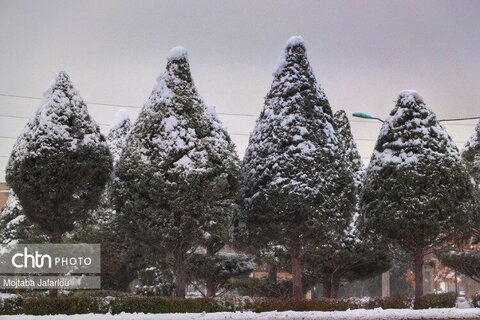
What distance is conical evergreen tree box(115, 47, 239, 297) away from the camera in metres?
10.5

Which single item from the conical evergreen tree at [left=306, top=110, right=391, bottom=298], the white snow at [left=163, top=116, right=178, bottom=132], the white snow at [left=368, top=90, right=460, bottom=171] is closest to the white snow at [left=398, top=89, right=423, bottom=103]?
the white snow at [left=368, top=90, right=460, bottom=171]

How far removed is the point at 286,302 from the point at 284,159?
7.94ft

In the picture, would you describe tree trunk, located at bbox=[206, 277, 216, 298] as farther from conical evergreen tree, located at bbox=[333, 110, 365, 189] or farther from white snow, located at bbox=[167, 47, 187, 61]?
white snow, located at bbox=[167, 47, 187, 61]

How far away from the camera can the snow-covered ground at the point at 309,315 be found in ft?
29.4

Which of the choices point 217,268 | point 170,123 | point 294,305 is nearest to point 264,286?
point 217,268

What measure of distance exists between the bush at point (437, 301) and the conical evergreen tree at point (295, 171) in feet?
7.73

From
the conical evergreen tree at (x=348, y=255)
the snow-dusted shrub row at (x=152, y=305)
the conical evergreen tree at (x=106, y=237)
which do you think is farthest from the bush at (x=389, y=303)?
the conical evergreen tree at (x=106, y=237)

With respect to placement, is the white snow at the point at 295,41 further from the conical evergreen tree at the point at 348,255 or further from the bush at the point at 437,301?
the bush at the point at 437,301

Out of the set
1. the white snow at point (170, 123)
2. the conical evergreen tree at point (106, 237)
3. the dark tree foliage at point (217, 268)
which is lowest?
the dark tree foliage at point (217, 268)

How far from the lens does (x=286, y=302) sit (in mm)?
10492

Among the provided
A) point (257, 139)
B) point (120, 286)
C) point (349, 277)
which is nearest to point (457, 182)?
point (257, 139)

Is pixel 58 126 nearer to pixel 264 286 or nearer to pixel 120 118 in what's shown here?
pixel 120 118

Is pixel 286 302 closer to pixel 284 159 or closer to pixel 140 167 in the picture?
pixel 284 159

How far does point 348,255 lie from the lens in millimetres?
14531
